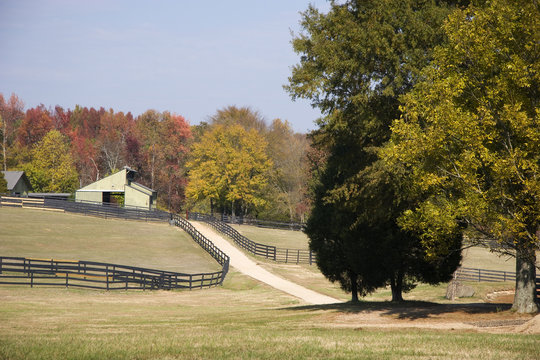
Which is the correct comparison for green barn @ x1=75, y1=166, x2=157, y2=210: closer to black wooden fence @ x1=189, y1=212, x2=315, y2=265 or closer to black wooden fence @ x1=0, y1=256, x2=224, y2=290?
black wooden fence @ x1=189, y1=212, x2=315, y2=265

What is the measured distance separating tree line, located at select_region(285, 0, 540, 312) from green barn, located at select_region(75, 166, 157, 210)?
53915 mm

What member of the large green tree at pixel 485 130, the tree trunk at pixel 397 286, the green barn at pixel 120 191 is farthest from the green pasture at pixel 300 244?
the large green tree at pixel 485 130

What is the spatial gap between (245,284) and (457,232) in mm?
22993

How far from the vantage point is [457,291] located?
3494cm

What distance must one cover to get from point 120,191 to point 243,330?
2417 inches

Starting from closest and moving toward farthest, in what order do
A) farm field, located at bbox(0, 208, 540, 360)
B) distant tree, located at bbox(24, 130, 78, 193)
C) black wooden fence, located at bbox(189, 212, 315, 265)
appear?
farm field, located at bbox(0, 208, 540, 360), black wooden fence, located at bbox(189, 212, 315, 265), distant tree, located at bbox(24, 130, 78, 193)

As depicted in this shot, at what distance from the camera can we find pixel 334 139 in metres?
22.3

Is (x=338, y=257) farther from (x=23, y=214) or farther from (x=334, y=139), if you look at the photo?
(x=23, y=214)

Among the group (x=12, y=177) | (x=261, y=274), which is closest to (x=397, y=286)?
(x=261, y=274)

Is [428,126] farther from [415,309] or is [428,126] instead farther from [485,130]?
[415,309]

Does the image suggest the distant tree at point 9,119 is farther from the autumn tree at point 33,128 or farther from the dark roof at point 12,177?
the dark roof at point 12,177

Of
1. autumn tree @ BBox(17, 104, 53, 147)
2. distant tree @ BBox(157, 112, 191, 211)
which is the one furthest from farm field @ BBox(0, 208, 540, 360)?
autumn tree @ BBox(17, 104, 53, 147)

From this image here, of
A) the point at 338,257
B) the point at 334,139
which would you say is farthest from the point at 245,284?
the point at 334,139

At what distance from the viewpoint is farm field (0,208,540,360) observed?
11102mm
